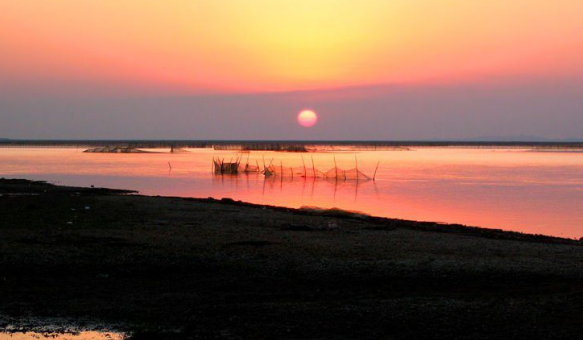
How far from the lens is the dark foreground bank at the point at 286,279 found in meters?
10.1

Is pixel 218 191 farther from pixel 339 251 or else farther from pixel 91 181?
pixel 339 251

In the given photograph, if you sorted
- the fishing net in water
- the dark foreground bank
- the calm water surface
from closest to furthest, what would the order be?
the dark foreground bank < the calm water surface < the fishing net in water

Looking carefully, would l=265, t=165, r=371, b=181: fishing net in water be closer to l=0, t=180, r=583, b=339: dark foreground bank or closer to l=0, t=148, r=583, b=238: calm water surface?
l=0, t=148, r=583, b=238: calm water surface

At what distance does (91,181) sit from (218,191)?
12.2 meters

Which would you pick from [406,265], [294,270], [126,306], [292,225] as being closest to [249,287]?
[294,270]

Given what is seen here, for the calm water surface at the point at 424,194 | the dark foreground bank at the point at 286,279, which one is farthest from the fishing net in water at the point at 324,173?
the dark foreground bank at the point at 286,279

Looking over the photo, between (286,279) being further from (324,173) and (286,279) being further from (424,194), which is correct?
(324,173)

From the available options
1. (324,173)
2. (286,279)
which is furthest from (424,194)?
(286,279)

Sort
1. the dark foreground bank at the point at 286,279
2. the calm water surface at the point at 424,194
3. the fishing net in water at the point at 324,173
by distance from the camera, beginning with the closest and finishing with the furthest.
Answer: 1. the dark foreground bank at the point at 286,279
2. the calm water surface at the point at 424,194
3. the fishing net in water at the point at 324,173

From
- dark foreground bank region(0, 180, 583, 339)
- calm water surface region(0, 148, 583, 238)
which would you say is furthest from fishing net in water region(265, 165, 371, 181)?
dark foreground bank region(0, 180, 583, 339)

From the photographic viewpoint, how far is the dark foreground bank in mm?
10080

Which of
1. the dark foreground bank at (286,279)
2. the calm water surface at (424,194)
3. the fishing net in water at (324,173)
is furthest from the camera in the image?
the fishing net in water at (324,173)

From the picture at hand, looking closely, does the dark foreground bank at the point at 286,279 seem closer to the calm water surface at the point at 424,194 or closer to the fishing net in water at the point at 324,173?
the calm water surface at the point at 424,194

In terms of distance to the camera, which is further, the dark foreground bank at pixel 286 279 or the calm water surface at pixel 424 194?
the calm water surface at pixel 424 194
